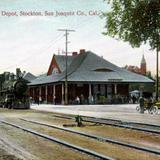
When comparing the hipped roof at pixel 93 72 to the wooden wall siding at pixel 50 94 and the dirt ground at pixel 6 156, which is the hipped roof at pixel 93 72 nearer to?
the wooden wall siding at pixel 50 94

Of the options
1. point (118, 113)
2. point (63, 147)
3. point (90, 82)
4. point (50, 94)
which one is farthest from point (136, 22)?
point (50, 94)

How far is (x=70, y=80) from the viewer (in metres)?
76.6

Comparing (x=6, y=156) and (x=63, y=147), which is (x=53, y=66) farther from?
(x=6, y=156)

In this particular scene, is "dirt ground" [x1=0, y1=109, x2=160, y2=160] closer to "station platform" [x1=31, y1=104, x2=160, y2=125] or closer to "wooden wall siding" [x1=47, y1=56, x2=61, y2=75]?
"station platform" [x1=31, y1=104, x2=160, y2=125]

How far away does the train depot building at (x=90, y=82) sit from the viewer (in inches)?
3068

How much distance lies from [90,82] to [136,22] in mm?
41805

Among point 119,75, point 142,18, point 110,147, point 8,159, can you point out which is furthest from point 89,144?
point 119,75

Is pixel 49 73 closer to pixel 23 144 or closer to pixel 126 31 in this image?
pixel 126 31

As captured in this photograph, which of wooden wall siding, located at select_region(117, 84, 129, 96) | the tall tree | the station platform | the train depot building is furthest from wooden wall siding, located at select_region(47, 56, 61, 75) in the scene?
the tall tree

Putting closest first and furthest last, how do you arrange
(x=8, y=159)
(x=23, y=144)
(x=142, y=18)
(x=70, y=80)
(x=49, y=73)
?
(x=8, y=159) → (x=23, y=144) → (x=142, y=18) → (x=70, y=80) → (x=49, y=73)

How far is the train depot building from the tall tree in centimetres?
3732

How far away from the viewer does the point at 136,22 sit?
36625 millimetres

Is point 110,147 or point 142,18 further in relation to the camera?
point 142,18

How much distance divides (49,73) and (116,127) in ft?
226
